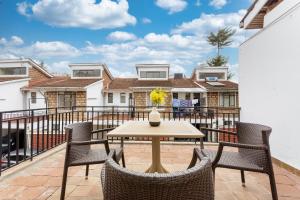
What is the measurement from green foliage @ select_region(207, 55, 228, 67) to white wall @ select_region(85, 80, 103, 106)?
12549 millimetres

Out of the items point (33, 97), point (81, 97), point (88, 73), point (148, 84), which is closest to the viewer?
point (81, 97)

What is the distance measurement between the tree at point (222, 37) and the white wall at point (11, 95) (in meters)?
18.4

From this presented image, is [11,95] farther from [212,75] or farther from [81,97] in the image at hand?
[212,75]

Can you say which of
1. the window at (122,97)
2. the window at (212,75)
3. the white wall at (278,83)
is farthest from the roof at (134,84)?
the white wall at (278,83)

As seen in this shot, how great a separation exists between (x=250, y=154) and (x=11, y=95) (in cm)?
1671

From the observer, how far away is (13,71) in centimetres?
1692

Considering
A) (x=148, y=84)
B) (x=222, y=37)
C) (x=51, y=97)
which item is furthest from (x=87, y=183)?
(x=222, y=37)

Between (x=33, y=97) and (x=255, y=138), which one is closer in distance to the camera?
A: (x=255, y=138)

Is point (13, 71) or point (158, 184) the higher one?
point (13, 71)

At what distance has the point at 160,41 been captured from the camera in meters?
26.2

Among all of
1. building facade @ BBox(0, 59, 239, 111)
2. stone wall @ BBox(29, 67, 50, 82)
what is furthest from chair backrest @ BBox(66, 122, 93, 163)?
stone wall @ BBox(29, 67, 50, 82)

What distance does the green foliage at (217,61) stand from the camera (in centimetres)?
2313

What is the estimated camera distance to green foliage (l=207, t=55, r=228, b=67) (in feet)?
75.9

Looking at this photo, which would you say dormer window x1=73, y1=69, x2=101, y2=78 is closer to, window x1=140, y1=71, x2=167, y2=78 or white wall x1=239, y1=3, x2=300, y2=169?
window x1=140, y1=71, x2=167, y2=78
